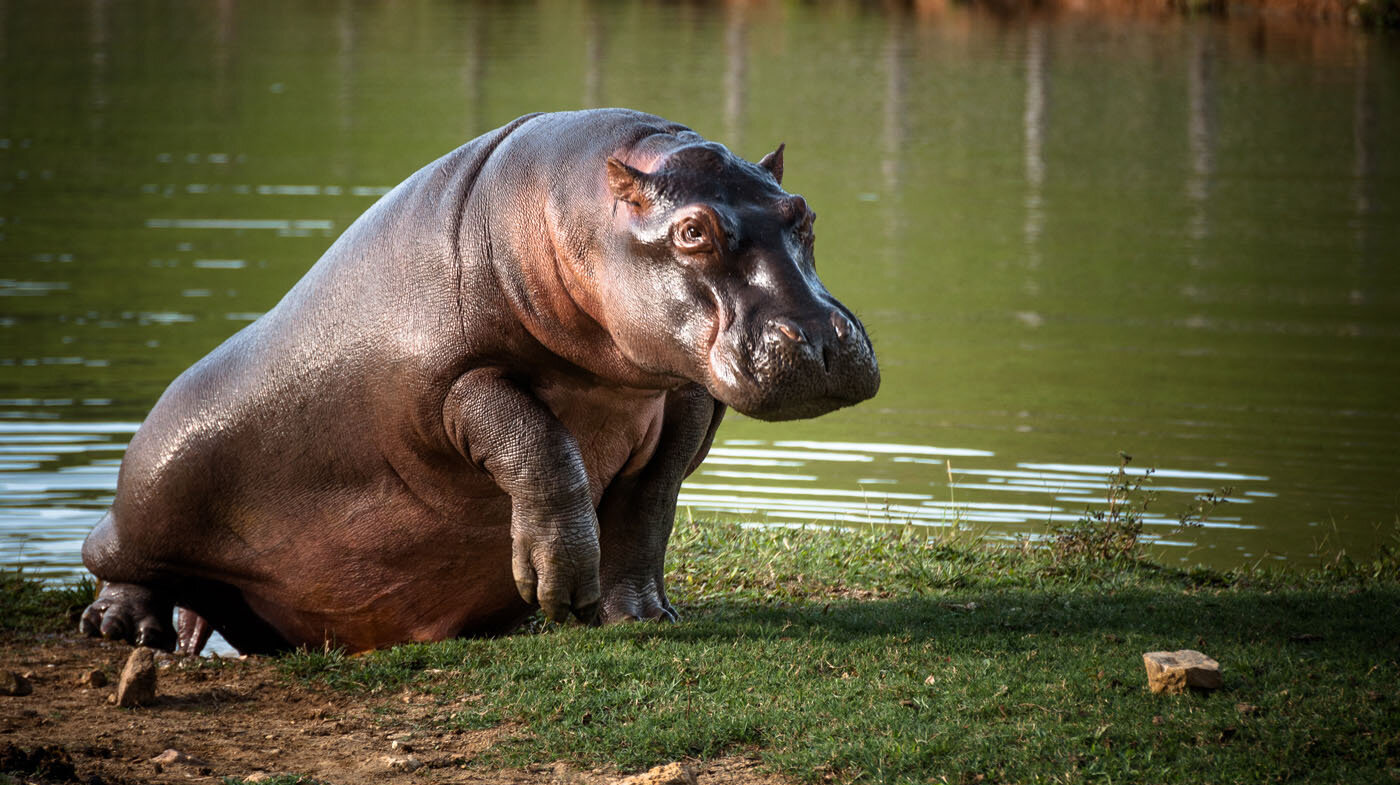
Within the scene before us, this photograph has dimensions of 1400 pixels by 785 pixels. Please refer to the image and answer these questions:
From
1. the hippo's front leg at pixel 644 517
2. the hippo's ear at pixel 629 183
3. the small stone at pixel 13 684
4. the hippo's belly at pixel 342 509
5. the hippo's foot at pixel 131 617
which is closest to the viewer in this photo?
the hippo's ear at pixel 629 183

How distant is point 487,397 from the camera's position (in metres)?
5.64

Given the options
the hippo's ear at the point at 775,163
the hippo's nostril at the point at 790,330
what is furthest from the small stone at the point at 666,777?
the hippo's ear at the point at 775,163

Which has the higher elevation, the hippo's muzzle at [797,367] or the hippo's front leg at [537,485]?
the hippo's muzzle at [797,367]

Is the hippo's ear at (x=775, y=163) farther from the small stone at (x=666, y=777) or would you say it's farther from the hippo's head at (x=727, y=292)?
the small stone at (x=666, y=777)

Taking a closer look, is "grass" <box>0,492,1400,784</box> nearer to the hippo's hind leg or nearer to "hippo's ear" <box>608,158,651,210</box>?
the hippo's hind leg

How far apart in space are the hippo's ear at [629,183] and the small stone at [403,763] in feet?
5.98

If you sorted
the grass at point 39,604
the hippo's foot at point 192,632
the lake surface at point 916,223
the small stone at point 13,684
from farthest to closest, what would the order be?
the lake surface at point 916,223, the hippo's foot at point 192,632, the grass at point 39,604, the small stone at point 13,684

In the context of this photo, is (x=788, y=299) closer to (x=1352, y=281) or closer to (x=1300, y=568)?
(x=1300, y=568)

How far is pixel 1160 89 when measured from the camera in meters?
33.9

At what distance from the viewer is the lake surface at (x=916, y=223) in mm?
10844

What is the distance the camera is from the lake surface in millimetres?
10844

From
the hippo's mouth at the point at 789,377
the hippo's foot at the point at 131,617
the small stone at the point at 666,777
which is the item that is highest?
the hippo's mouth at the point at 789,377

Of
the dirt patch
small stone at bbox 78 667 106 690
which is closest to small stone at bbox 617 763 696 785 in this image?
the dirt patch

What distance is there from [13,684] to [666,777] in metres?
2.56
